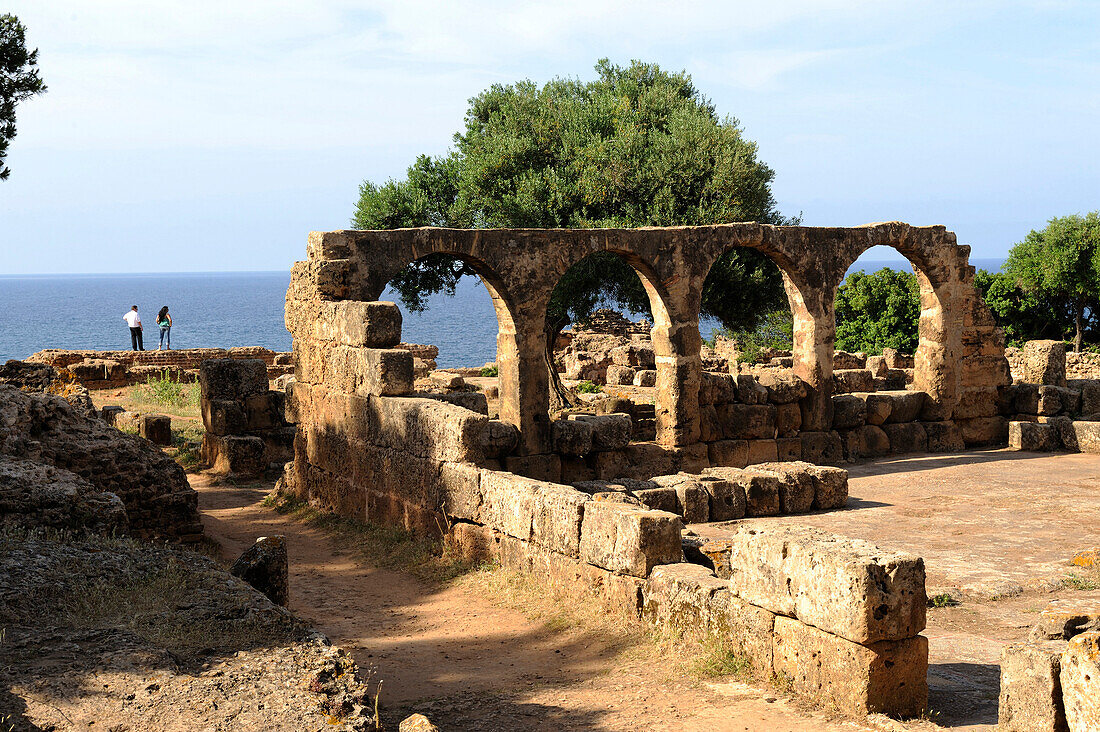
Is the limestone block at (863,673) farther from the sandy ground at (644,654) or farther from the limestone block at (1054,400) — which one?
the limestone block at (1054,400)

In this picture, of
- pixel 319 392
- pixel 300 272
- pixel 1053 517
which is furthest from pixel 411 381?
pixel 1053 517

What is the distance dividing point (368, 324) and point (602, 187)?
35.6ft

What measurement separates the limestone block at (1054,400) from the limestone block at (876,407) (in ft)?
10.4

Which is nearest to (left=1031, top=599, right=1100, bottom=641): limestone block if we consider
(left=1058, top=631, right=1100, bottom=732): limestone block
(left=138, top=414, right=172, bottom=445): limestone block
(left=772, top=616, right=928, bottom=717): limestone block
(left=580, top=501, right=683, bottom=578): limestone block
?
(left=772, top=616, right=928, bottom=717): limestone block

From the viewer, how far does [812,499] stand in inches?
512

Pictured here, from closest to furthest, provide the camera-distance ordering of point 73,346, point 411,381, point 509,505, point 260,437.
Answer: point 509,505, point 411,381, point 260,437, point 73,346

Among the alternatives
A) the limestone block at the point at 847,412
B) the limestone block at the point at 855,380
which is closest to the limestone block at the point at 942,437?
the limestone block at the point at 847,412

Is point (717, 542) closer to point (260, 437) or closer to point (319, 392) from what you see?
point (319, 392)

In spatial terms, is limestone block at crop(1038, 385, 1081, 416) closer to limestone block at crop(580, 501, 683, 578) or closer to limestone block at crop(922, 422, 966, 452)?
limestone block at crop(922, 422, 966, 452)

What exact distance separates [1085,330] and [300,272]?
3531cm

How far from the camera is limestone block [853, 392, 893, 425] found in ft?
56.6

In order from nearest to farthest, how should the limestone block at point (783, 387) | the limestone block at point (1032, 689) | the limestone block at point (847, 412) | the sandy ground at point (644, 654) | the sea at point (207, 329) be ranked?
the limestone block at point (1032, 689)
the sandy ground at point (644, 654)
the limestone block at point (783, 387)
the limestone block at point (847, 412)
the sea at point (207, 329)

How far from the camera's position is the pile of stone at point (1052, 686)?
477 cm

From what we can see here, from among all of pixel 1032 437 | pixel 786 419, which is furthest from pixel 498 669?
pixel 1032 437
